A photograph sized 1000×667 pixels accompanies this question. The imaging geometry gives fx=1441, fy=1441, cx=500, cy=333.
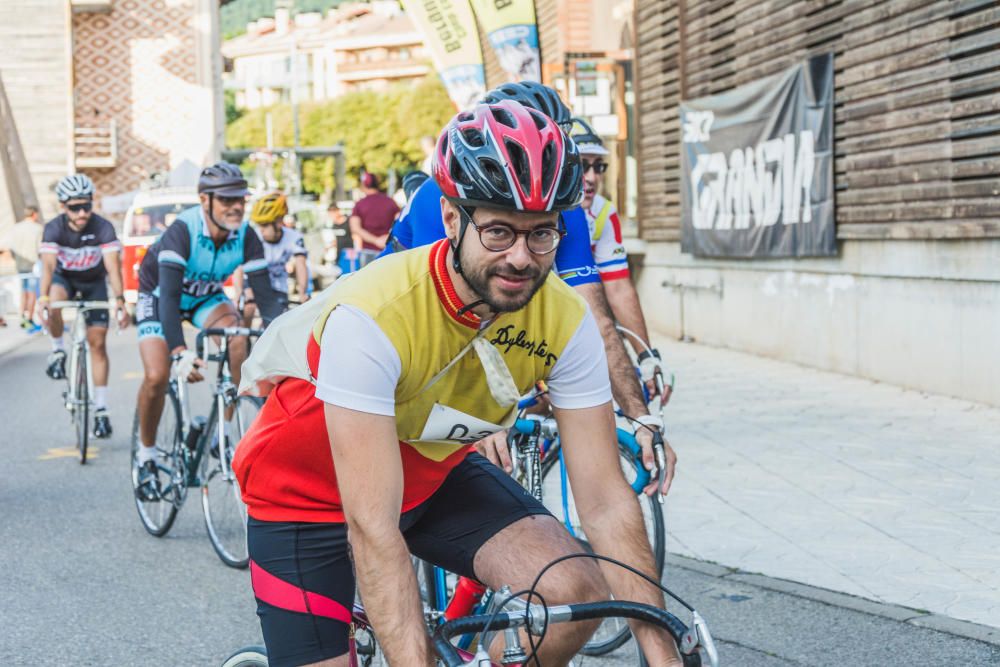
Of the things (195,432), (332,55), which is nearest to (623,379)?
(195,432)

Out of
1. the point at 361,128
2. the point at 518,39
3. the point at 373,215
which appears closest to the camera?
the point at 518,39

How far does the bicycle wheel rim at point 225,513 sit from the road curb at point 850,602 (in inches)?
82.3

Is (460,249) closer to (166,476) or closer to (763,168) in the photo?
(166,476)

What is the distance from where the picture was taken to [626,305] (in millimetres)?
6223

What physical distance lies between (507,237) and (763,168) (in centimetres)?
1274

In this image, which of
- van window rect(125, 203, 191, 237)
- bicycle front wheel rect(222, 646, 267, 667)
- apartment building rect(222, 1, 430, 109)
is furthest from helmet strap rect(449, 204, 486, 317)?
apartment building rect(222, 1, 430, 109)

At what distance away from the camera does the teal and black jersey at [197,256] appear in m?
7.41

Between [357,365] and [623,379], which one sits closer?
[357,365]

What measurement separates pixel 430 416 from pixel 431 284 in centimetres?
31

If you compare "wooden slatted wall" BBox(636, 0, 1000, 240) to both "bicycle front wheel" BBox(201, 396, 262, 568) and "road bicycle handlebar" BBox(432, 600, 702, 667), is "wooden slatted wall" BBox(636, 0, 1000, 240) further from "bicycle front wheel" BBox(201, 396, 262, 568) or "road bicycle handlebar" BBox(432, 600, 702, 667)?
"road bicycle handlebar" BBox(432, 600, 702, 667)

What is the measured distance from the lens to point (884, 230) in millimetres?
12562

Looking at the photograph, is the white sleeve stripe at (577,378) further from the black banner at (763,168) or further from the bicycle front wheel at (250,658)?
the black banner at (763,168)

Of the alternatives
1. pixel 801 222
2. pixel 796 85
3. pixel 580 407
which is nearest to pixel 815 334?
pixel 801 222

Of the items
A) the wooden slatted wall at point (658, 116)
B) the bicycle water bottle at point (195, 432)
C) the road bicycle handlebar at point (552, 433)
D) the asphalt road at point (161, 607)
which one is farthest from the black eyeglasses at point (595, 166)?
the wooden slatted wall at point (658, 116)
